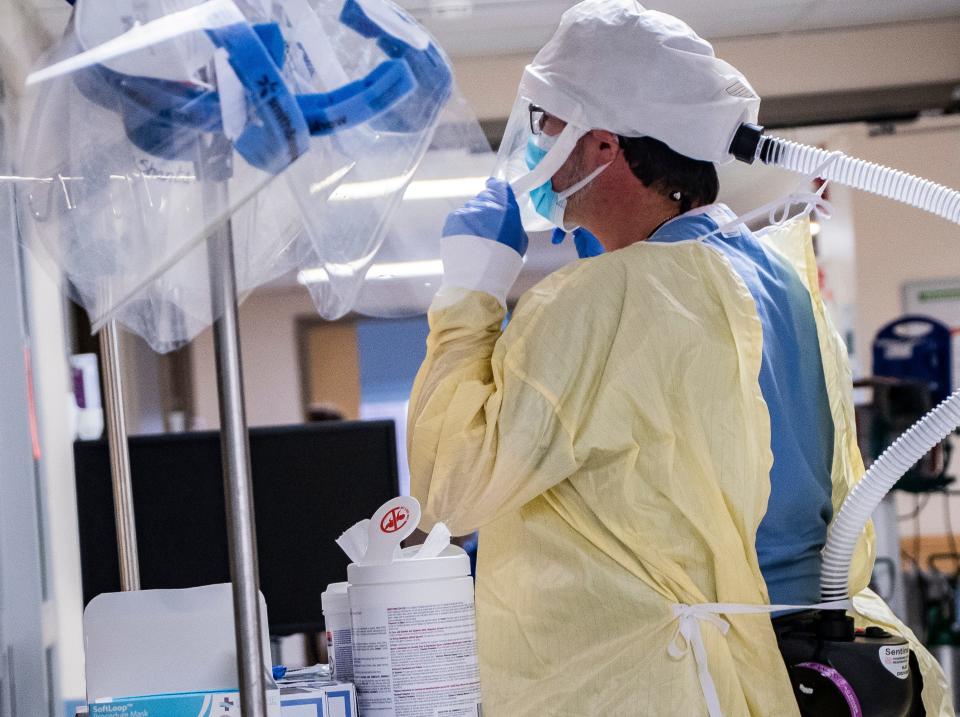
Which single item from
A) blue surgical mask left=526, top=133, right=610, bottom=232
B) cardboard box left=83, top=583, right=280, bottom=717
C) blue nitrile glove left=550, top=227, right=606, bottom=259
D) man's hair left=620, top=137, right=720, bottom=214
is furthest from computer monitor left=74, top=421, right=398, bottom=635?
cardboard box left=83, top=583, right=280, bottom=717

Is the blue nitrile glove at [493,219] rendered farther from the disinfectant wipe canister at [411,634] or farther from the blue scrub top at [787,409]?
the disinfectant wipe canister at [411,634]

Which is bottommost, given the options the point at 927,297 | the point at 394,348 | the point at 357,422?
the point at 357,422

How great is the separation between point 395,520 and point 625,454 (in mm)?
332

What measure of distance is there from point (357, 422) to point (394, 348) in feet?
24.6

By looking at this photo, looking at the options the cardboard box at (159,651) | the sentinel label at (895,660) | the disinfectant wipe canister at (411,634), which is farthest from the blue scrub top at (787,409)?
the cardboard box at (159,651)

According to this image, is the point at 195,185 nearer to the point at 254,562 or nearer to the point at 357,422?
the point at 254,562

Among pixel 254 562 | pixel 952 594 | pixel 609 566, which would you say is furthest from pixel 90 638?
pixel 952 594

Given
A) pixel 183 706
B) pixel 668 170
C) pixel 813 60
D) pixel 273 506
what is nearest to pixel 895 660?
pixel 668 170

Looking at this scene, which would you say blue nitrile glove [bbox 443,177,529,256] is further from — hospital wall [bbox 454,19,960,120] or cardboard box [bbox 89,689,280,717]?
hospital wall [bbox 454,19,960,120]

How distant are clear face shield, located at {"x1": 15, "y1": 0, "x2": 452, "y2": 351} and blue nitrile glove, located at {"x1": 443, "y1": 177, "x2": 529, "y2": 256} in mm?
337

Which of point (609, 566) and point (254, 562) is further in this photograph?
point (609, 566)

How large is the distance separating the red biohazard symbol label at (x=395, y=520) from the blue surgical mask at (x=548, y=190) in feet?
1.83

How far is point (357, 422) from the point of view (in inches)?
77.1

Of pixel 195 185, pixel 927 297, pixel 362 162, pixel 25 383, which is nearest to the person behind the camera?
pixel 195 185
